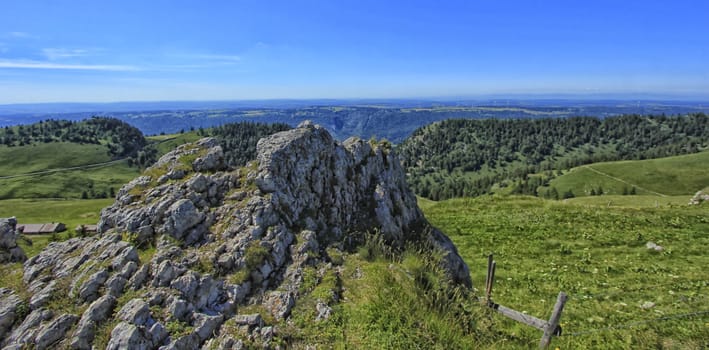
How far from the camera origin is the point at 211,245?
934 cm

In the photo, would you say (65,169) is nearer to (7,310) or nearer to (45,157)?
(45,157)

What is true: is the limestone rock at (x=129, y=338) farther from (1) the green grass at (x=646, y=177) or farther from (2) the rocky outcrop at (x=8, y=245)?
(1) the green grass at (x=646, y=177)

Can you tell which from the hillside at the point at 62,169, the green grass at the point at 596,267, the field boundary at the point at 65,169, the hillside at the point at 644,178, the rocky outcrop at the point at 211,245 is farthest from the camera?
the field boundary at the point at 65,169

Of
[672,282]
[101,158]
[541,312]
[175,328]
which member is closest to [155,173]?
[175,328]

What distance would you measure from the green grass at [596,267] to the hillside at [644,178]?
93.5 m

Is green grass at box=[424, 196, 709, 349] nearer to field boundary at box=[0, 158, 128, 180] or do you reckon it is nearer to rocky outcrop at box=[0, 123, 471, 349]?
rocky outcrop at box=[0, 123, 471, 349]

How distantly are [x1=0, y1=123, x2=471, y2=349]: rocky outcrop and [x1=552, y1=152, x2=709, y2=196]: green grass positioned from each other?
119 meters

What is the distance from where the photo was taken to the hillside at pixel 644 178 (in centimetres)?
9900

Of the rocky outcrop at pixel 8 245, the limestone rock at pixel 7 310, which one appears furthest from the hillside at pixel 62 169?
the limestone rock at pixel 7 310

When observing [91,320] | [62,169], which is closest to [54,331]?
[91,320]

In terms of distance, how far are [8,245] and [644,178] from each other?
5678 inches

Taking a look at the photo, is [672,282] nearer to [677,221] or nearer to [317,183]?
[677,221]

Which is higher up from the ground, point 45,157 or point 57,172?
point 45,157

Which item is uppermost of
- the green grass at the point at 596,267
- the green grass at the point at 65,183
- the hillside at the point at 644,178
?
the green grass at the point at 596,267
